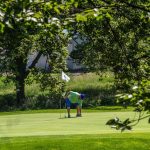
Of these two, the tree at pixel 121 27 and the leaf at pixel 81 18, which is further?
the tree at pixel 121 27

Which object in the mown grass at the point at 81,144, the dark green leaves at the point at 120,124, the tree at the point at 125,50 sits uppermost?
the tree at the point at 125,50

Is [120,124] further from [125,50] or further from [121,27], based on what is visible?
[121,27]

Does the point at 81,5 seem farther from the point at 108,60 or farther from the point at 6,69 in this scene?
the point at 6,69

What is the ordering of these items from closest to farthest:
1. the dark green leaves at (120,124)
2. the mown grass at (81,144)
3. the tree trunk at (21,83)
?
the dark green leaves at (120,124), the mown grass at (81,144), the tree trunk at (21,83)

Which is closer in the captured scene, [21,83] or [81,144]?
[81,144]

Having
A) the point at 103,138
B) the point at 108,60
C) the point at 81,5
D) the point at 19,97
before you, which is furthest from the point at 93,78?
the point at 81,5

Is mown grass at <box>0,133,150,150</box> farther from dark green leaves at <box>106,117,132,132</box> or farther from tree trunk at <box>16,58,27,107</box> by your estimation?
tree trunk at <box>16,58,27,107</box>

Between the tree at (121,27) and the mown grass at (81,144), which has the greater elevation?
the tree at (121,27)

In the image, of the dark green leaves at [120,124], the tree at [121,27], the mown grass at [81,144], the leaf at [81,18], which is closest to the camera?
the dark green leaves at [120,124]

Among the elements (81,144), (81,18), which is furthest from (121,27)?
(81,144)

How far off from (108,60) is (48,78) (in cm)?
3337

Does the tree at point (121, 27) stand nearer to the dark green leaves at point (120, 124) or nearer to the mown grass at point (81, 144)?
the dark green leaves at point (120, 124)

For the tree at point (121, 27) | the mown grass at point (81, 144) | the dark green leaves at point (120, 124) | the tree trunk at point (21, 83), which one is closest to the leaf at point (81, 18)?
the tree at point (121, 27)

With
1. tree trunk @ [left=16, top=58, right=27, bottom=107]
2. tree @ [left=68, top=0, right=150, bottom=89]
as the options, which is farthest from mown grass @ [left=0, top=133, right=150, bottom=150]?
tree trunk @ [left=16, top=58, right=27, bottom=107]
